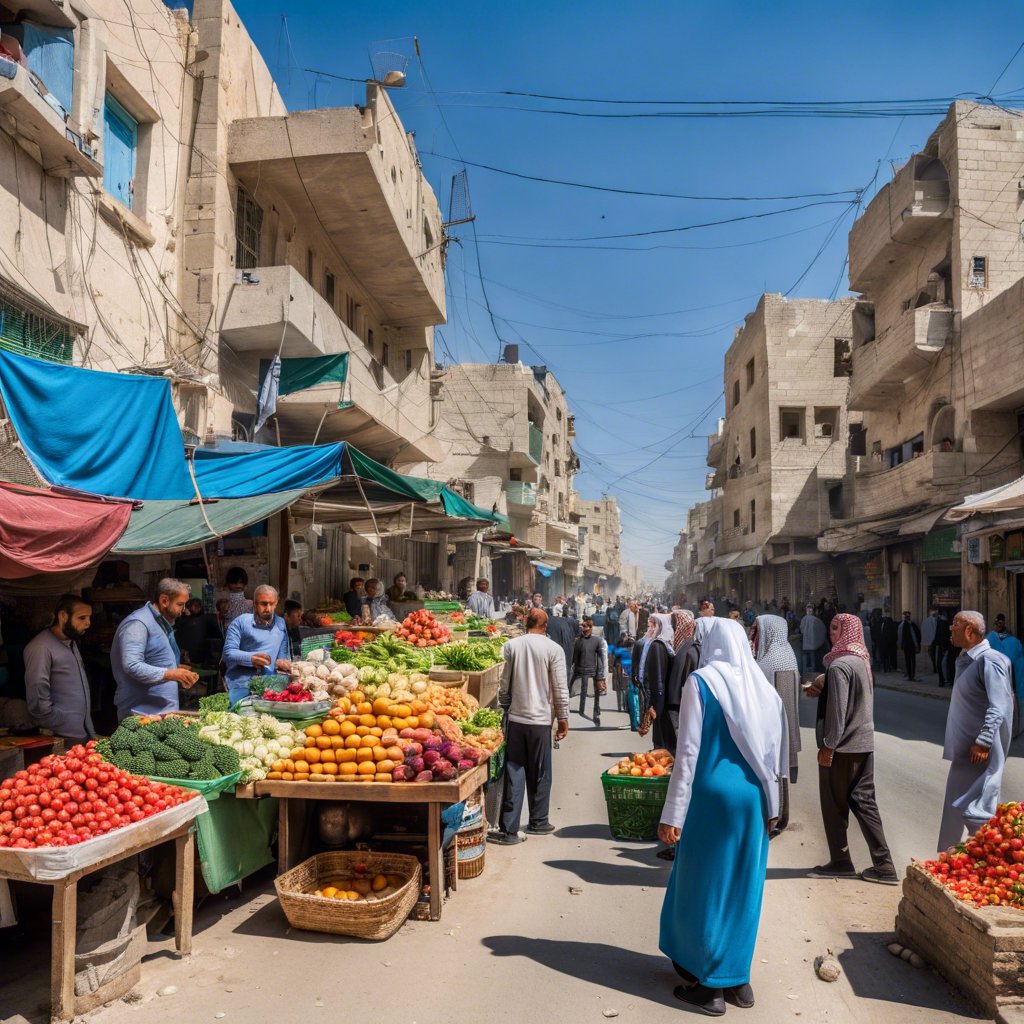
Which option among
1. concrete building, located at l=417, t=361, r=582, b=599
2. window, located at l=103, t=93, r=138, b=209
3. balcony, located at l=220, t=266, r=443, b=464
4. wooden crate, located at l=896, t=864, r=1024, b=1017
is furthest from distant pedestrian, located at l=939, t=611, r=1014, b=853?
concrete building, located at l=417, t=361, r=582, b=599

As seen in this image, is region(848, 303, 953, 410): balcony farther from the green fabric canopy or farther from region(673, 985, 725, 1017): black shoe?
region(673, 985, 725, 1017): black shoe

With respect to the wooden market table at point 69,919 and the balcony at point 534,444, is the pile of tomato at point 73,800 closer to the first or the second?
the wooden market table at point 69,919

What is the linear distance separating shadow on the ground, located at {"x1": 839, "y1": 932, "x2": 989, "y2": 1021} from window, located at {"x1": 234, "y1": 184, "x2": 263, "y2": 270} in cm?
1313

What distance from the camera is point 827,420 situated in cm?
3906

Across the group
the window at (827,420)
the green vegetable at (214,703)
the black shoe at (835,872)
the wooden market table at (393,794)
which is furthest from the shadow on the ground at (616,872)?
the window at (827,420)

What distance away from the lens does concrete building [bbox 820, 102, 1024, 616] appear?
63.2ft

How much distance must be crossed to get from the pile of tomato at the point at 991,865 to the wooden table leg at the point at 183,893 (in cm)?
418

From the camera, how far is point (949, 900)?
14.2ft

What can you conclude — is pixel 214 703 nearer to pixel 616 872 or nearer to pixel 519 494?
pixel 616 872

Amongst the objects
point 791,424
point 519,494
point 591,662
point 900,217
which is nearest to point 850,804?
point 591,662

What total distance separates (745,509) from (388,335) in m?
23.8

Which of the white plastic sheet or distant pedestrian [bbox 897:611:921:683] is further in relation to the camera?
distant pedestrian [bbox 897:611:921:683]

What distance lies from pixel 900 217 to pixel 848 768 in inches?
801

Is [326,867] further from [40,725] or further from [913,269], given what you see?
[913,269]
